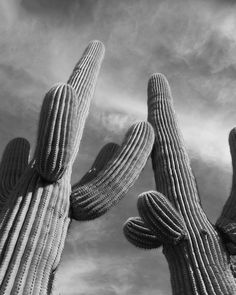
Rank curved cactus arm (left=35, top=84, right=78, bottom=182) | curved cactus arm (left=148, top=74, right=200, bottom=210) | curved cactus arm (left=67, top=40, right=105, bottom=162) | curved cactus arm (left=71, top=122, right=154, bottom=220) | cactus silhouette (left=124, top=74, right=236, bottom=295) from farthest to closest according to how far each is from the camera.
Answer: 1. curved cactus arm (left=148, top=74, right=200, bottom=210)
2. curved cactus arm (left=67, top=40, right=105, bottom=162)
3. cactus silhouette (left=124, top=74, right=236, bottom=295)
4. curved cactus arm (left=71, top=122, right=154, bottom=220)
5. curved cactus arm (left=35, top=84, right=78, bottom=182)

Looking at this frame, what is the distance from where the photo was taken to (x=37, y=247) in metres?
3.96

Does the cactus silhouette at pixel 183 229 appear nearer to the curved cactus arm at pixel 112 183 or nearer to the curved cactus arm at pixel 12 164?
Answer: the curved cactus arm at pixel 112 183

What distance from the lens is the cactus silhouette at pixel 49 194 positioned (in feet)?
12.5

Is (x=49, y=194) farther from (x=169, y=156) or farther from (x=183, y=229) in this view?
(x=169, y=156)

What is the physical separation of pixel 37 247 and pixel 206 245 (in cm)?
315

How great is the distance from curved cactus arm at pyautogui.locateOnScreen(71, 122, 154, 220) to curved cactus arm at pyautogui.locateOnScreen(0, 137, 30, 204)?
1108 millimetres

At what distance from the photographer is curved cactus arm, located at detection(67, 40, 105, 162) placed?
5.84 metres

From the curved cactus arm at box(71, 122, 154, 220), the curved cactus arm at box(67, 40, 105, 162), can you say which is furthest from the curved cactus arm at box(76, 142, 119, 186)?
the curved cactus arm at box(67, 40, 105, 162)

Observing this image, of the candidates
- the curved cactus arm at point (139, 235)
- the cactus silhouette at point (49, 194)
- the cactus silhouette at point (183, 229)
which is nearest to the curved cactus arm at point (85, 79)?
the cactus silhouette at point (49, 194)

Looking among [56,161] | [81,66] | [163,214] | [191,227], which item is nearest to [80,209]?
[56,161]

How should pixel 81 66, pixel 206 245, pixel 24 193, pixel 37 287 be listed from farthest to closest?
pixel 81 66 < pixel 206 245 < pixel 24 193 < pixel 37 287

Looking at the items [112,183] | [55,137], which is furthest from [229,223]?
[55,137]

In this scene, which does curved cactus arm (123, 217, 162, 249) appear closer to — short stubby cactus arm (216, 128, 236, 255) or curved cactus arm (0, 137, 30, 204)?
short stubby cactus arm (216, 128, 236, 255)

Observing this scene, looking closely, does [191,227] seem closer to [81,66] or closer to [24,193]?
[24,193]
